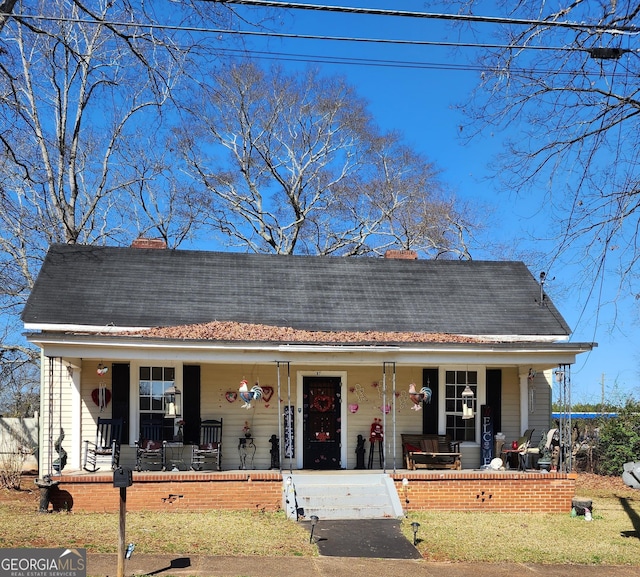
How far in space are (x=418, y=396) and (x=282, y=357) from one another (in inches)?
110

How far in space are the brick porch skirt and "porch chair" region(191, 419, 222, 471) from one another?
0.55m

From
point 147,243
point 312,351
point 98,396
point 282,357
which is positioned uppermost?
point 147,243

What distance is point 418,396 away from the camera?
1464 cm

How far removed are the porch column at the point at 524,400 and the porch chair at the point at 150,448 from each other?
7318 mm

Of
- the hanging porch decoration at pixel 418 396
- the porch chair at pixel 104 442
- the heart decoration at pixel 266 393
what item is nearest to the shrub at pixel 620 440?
the hanging porch decoration at pixel 418 396

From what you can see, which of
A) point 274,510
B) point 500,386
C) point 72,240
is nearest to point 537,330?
point 500,386

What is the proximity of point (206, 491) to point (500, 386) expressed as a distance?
6491mm

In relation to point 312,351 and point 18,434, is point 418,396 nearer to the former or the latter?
point 312,351

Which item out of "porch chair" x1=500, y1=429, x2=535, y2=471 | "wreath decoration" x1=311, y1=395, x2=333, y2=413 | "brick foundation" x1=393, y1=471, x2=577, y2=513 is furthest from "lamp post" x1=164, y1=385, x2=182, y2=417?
"porch chair" x1=500, y1=429, x2=535, y2=471

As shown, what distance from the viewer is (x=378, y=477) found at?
45.9ft

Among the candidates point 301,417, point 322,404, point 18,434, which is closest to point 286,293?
point 322,404

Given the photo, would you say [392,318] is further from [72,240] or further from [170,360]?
[72,240]

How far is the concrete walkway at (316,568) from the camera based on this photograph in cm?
902

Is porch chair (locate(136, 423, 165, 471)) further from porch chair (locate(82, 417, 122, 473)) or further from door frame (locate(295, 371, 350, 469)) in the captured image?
door frame (locate(295, 371, 350, 469))
